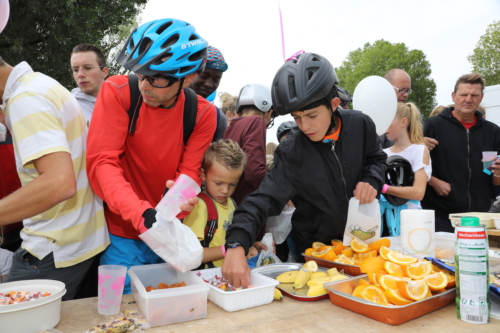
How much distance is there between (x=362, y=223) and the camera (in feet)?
7.31

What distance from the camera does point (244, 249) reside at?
197cm

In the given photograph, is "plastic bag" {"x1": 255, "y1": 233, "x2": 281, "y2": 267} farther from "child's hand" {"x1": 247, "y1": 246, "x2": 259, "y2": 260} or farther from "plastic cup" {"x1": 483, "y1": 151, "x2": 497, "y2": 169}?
"plastic cup" {"x1": 483, "y1": 151, "x2": 497, "y2": 169}

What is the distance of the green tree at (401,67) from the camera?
107 ft

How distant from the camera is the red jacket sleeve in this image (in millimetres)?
1799

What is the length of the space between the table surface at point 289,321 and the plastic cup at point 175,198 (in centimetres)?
45

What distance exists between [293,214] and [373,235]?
597mm

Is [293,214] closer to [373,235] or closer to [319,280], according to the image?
[373,235]

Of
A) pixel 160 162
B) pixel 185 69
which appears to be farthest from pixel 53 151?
pixel 185 69

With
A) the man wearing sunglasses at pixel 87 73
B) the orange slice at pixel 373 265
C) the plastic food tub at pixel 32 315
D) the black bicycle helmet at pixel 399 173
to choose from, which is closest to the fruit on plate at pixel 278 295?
the orange slice at pixel 373 265

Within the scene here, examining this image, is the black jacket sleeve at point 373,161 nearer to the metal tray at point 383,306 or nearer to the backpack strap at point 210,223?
the metal tray at point 383,306

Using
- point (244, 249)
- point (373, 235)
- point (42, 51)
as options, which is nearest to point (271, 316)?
point (244, 249)

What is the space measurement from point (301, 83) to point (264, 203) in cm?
74

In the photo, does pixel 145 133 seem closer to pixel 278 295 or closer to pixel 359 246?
pixel 278 295

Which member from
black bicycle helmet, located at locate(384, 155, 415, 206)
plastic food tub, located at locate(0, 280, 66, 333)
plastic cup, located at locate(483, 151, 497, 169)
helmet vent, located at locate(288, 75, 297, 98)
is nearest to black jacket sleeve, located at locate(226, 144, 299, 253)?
helmet vent, located at locate(288, 75, 297, 98)
